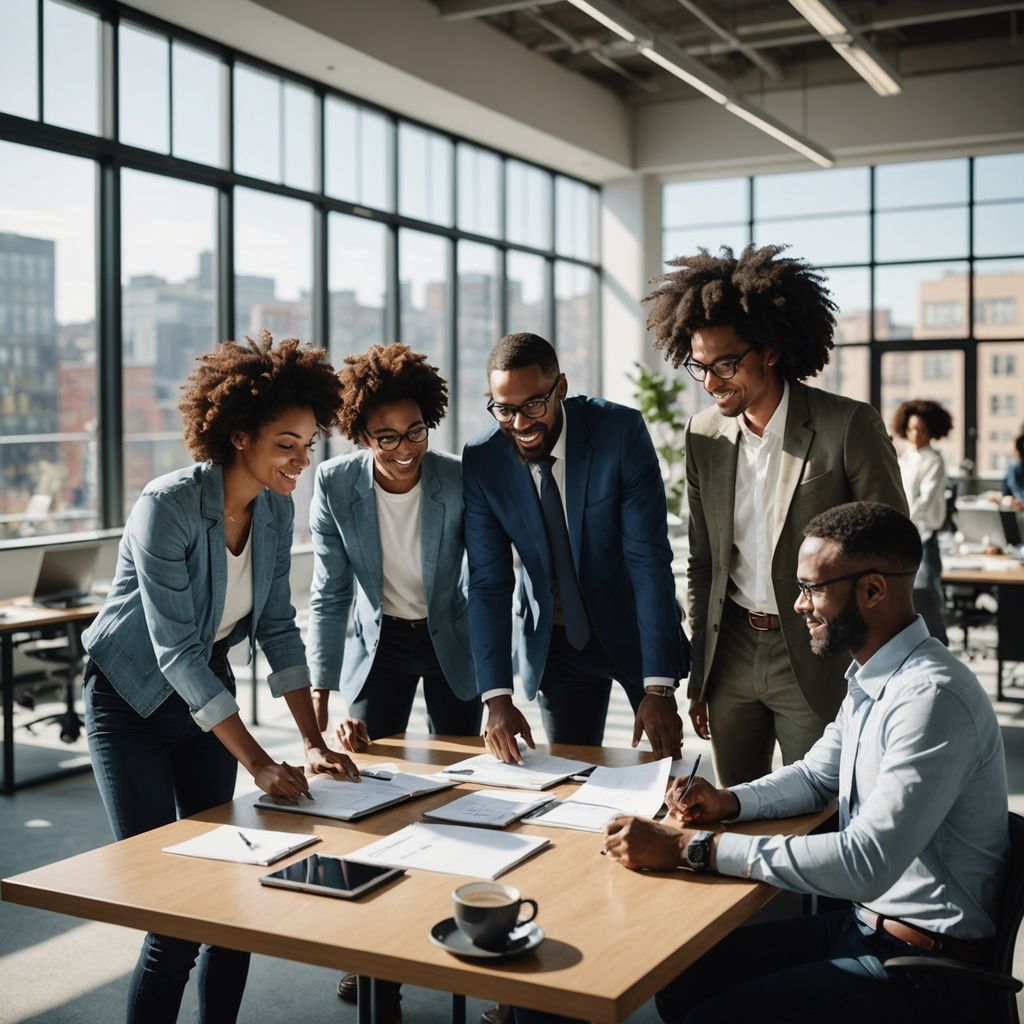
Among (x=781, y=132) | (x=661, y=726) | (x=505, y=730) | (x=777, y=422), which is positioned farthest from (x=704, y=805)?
(x=781, y=132)

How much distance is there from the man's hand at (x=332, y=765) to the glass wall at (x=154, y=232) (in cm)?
479

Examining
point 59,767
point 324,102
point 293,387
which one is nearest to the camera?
point 293,387

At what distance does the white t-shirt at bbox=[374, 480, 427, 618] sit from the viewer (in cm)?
283

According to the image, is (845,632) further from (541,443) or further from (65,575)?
(65,575)

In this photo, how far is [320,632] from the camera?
2.84m

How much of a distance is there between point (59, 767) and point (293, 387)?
3678 millimetres

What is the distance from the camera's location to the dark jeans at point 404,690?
2842mm

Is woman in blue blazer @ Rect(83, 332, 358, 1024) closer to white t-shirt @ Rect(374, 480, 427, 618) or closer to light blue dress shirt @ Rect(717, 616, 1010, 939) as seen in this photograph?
white t-shirt @ Rect(374, 480, 427, 618)

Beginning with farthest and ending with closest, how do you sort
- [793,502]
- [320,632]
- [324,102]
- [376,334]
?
[376,334] < [324,102] < [320,632] < [793,502]

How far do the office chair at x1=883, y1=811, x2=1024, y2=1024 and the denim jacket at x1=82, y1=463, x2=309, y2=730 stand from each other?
1.22 metres

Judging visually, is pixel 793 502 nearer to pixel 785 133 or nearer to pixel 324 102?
pixel 324 102

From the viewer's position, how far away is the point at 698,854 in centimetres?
185

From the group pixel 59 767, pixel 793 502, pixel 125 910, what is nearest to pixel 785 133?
pixel 59 767

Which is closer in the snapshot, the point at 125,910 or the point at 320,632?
the point at 125,910
